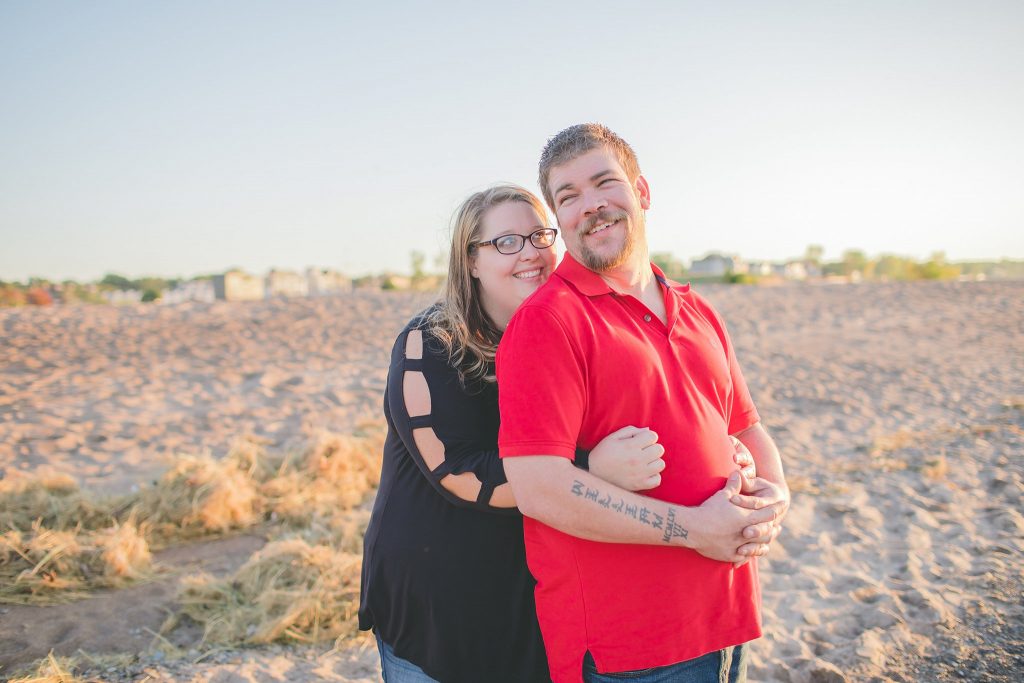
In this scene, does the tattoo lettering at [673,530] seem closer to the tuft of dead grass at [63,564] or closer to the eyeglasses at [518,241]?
the eyeglasses at [518,241]

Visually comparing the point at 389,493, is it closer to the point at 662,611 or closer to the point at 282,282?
the point at 662,611

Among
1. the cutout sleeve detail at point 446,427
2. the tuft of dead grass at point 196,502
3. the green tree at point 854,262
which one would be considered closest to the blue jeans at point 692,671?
the cutout sleeve detail at point 446,427

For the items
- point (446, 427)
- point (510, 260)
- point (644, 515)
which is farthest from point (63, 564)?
point (644, 515)

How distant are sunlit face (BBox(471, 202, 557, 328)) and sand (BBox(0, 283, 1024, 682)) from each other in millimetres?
1712

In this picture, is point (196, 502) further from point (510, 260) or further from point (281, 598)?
point (510, 260)

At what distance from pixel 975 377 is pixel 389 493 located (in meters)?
11.0

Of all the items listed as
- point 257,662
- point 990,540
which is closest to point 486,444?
point 257,662

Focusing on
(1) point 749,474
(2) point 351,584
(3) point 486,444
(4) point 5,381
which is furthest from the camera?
(4) point 5,381

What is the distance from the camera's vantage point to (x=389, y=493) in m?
2.11

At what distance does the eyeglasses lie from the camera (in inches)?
84.8

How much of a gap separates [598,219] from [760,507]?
37.7 inches

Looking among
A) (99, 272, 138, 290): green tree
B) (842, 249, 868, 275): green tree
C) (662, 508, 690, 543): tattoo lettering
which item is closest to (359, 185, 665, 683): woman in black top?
(662, 508, 690, 543): tattoo lettering

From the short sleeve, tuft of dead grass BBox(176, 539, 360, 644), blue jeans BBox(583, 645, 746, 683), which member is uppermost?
the short sleeve

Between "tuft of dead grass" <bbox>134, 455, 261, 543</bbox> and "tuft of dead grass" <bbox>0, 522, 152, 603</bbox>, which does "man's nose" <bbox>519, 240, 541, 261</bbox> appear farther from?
"tuft of dead grass" <bbox>134, 455, 261, 543</bbox>
